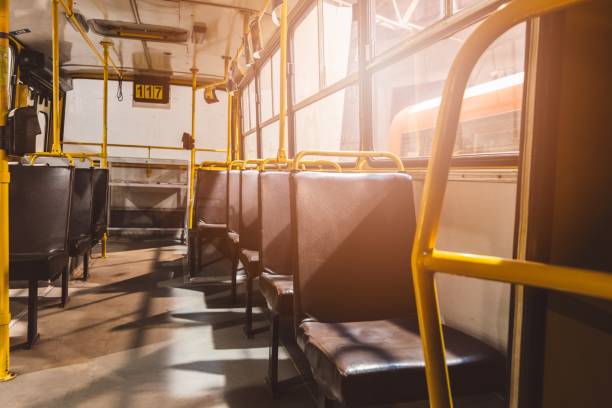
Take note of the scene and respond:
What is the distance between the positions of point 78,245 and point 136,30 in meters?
3.72

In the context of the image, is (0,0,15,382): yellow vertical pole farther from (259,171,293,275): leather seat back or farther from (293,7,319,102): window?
(293,7,319,102): window

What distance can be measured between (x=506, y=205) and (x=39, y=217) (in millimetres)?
2818

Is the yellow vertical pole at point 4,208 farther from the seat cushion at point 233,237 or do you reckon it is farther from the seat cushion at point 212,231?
the seat cushion at point 212,231

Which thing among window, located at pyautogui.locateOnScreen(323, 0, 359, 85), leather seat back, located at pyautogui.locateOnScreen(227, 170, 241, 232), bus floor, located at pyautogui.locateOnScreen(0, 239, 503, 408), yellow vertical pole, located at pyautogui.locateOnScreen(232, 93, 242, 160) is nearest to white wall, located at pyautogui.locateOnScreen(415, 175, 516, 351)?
bus floor, located at pyautogui.locateOnScreen(0, 239, 503, 408)

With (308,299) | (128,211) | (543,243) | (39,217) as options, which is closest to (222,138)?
(128,211)

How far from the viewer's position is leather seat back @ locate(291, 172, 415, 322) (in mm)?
1640

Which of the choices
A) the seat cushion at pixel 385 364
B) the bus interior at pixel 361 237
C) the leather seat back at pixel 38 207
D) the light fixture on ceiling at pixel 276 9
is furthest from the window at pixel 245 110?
the seat cushion at pixel 385 364

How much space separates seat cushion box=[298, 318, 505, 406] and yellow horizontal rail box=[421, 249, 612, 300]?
645mm

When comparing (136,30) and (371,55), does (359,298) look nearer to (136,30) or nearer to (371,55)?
(371,55)

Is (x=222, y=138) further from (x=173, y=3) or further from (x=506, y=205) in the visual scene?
(x=506, y=205)

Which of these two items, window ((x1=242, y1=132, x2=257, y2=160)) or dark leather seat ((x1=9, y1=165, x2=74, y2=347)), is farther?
window ((x1=242, y1=132, x2=257, y2=160))

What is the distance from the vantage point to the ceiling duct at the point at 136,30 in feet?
18.9

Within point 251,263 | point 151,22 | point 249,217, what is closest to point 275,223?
point 251,263

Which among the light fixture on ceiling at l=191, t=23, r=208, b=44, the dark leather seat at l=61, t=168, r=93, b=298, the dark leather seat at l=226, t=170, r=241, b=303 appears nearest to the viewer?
the dark leather seat at l=226, t=170, r=241, b=303
